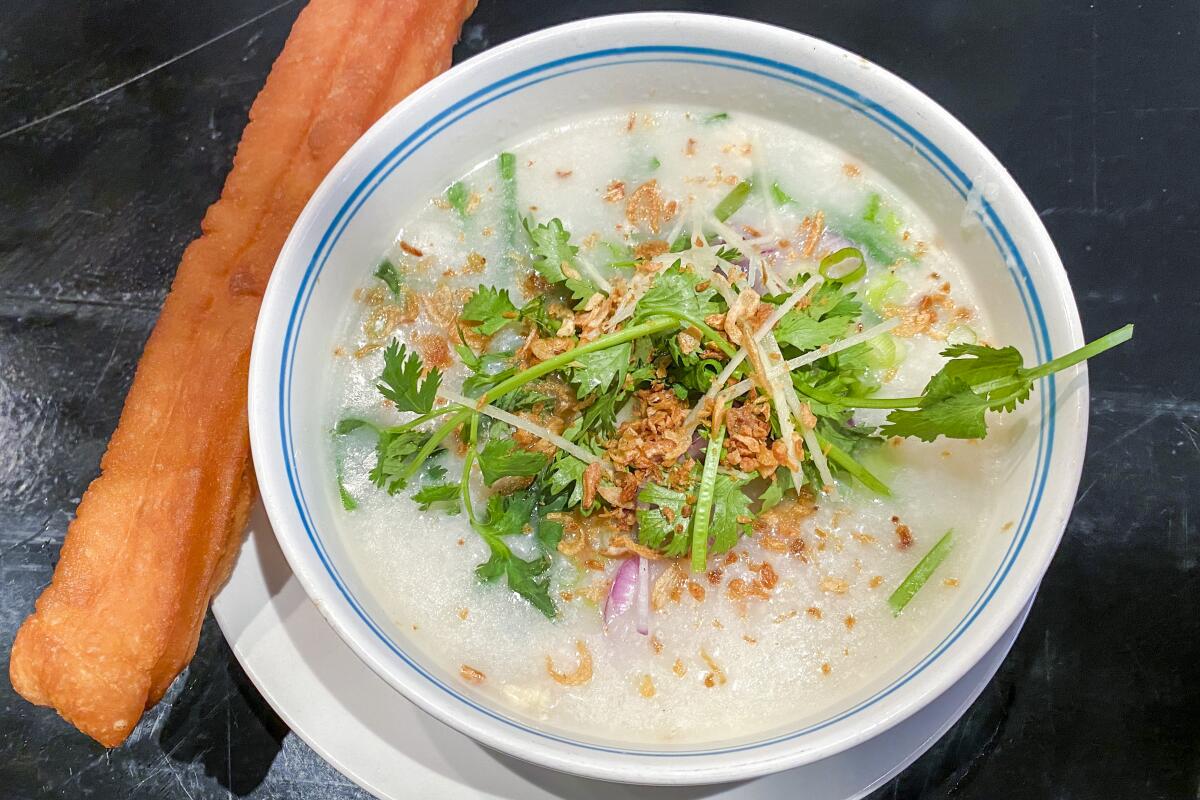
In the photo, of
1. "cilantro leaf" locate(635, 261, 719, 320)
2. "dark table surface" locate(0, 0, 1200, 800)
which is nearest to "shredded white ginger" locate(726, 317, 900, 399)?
"cilantro leaf" locate(635, 261, 719, 320)

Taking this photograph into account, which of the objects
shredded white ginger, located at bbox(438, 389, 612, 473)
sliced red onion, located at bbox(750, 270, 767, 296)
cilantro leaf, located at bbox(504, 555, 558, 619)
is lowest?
cilantro leaf, located at bbox(504, 555, 558, 619)

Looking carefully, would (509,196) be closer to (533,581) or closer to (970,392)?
(533,581)

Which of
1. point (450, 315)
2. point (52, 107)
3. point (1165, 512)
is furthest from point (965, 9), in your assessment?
point (52, 107)

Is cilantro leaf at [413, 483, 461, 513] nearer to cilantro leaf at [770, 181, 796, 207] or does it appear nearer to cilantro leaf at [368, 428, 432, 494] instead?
cilantro leaf at [368, 428, 432, 494]

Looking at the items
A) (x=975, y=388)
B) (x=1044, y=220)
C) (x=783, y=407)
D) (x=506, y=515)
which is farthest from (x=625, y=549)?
(x=1044, y=220)

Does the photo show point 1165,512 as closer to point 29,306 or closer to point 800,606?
point 800,606

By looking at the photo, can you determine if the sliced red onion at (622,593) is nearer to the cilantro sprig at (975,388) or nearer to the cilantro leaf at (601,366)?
the cilantro leaf at (601,366)

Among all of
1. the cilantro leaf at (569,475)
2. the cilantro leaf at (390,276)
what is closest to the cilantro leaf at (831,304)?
the cilantro leaf at (569,475)

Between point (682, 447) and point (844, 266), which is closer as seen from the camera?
point (682, 447)
